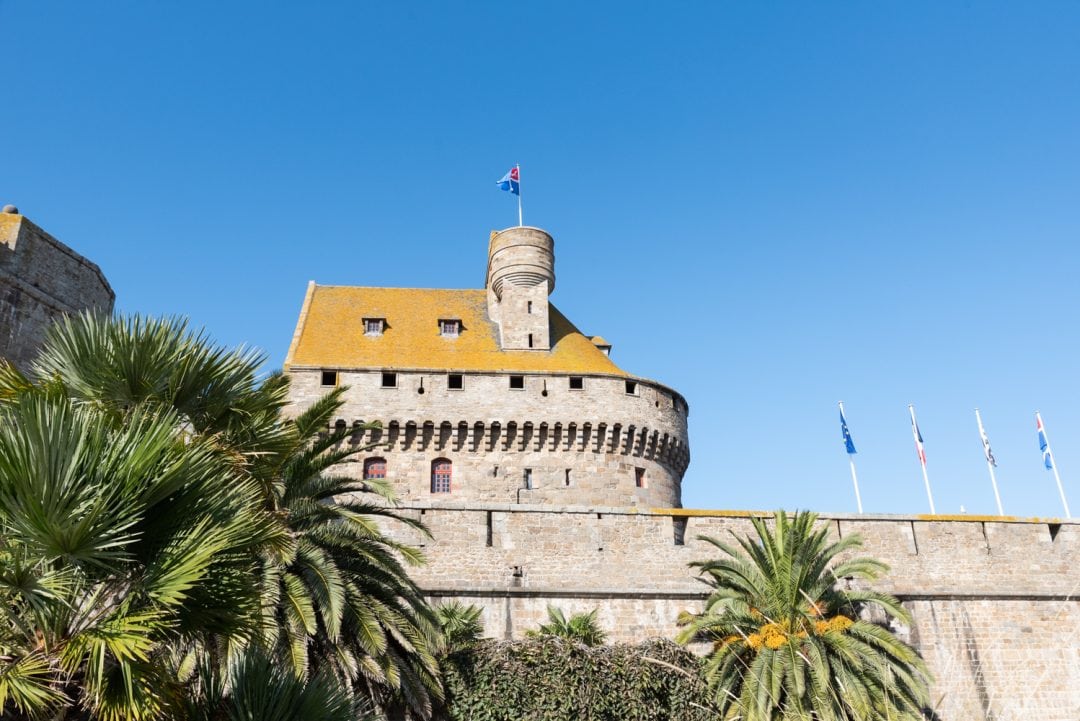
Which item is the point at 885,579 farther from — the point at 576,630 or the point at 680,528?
the point at 576,630

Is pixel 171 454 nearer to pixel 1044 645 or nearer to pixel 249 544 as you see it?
pixel 249 544

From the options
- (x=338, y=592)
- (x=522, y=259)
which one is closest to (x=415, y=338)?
(x=522, y=259)

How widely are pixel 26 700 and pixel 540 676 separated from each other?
9.85 metres

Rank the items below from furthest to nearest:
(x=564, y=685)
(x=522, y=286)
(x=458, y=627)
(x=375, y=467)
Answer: (x=522, y=286)
(x=375, y=467)
(x=458, y=627)
(x=564, y=685)

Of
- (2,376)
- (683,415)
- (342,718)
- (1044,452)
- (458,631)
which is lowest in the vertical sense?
(342,718)

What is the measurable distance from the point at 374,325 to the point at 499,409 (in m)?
5.73

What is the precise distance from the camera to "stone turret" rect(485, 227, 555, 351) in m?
31.2

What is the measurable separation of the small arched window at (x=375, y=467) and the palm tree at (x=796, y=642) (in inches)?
541

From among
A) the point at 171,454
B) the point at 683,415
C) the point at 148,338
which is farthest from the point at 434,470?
the point at 171,454

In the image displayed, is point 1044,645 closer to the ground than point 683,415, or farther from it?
closer to the ground

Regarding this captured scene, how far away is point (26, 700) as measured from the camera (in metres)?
6.10

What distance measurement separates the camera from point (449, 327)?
3147 centimetres

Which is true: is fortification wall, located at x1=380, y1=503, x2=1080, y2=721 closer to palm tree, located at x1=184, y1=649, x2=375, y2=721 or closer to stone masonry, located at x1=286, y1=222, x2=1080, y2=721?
stone masonry, located at x1=286, y1=222, x2=1080, y2=721

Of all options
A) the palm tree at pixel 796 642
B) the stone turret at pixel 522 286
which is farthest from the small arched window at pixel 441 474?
the palm tree at pixel 796 642
